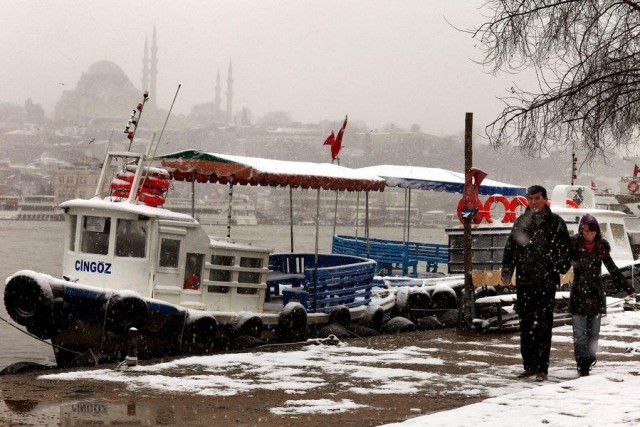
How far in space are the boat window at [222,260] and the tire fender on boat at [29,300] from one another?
99.4 inches

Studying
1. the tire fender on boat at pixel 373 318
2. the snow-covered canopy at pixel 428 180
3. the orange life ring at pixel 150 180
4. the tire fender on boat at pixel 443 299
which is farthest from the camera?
the snow-covered canopy at pixel 428 180

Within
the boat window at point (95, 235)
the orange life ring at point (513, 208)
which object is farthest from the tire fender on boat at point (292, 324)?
the orange life ring at point (513, 208)

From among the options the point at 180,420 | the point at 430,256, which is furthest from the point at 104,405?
the point at 430,256

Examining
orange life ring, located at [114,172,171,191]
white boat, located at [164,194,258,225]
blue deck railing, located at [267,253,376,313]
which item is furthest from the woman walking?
white boat, located at [164,194,258,225]

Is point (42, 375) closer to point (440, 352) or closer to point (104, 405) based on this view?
point (104, 405)

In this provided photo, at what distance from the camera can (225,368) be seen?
11.1 m

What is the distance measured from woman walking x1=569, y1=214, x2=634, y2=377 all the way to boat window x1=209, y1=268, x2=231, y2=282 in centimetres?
616

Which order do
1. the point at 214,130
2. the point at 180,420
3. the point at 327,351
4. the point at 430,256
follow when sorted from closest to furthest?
the point at 180,420, the point at 327,351, the point at 430,256, the point at 214,130

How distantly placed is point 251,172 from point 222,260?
1.47 m

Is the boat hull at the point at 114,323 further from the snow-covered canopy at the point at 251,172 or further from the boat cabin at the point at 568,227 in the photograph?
the boat cabin at the point at 568,227

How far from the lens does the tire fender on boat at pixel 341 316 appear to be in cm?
1684

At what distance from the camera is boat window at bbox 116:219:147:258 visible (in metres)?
14.5

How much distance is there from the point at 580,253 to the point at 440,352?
9.12 feet

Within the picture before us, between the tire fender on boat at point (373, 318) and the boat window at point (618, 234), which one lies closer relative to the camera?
the tire fender on boat at point (373, 318)
